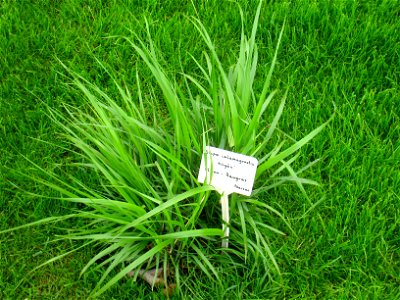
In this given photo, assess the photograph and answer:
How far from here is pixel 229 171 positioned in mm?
1569

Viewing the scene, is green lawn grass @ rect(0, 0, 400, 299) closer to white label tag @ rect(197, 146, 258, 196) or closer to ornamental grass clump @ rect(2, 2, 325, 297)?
ornamental grass clump @ rect(2, 2, 325, 297)

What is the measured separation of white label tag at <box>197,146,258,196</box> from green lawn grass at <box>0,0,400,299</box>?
306 mm

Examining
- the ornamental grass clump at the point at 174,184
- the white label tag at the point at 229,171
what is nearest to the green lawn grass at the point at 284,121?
the ornamental grass clump at the point at 174,184

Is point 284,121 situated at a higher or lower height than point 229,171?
lower

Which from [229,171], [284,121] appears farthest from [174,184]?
[284,121]

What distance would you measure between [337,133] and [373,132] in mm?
157

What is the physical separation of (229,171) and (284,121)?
1.99ft

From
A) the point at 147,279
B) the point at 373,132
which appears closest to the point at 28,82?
the point at 147,279

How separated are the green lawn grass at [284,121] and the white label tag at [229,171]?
1.00 ft

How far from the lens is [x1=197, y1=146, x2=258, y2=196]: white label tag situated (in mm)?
1556

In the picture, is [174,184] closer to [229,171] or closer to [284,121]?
[229,171]

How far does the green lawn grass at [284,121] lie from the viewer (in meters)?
1.80

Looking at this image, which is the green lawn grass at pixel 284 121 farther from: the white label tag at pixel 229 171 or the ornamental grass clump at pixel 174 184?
the white label tag at pixel 229 171

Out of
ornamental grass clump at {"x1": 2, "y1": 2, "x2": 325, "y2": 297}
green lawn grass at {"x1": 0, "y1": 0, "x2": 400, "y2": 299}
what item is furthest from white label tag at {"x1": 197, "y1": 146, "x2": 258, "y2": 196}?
green lawn grass at {"x1": 0, "y1": 0, "x2": 400, "y2": 299}
